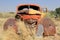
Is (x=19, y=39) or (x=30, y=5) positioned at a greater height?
(x=30, y=5)

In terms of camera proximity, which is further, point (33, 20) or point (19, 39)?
point (33, 20)

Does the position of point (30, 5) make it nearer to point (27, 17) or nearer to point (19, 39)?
point (27, 17)

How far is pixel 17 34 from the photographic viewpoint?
896 centimetres

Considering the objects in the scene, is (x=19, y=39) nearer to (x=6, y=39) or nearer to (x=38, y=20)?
(x=6, y=39)

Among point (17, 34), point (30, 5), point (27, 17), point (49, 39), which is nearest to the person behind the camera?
point (17, 34)

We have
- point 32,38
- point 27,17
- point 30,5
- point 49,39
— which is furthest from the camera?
point 30,5

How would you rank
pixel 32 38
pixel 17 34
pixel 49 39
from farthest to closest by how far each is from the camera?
pixel 49 39 < pixel 17 34 < pixel 32 38

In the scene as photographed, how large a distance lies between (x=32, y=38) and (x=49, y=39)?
1405mm

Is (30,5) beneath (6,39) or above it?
above

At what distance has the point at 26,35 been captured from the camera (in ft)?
28.0

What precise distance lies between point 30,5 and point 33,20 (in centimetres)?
183

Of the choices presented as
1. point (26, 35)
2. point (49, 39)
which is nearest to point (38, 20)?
point (49, 39)

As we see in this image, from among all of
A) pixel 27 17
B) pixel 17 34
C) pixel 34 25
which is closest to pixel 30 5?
pixel 27 17

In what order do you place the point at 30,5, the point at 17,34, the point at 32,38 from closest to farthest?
the point at 32,38
the point at 17,34
the point at 30,5
